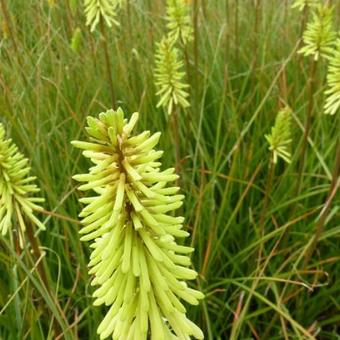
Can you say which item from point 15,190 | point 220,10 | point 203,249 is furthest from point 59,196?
point 220,10

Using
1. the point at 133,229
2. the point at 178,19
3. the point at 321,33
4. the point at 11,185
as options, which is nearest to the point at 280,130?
the point at 321,33

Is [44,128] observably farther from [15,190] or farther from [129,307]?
[129,307]

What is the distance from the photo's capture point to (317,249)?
2682mm

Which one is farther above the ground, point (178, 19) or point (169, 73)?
point (178, 19)

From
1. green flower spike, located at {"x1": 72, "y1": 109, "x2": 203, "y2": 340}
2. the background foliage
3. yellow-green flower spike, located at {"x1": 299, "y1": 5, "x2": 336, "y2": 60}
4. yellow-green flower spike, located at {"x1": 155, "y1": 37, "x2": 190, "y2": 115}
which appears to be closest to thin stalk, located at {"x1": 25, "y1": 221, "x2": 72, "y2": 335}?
the background foliage

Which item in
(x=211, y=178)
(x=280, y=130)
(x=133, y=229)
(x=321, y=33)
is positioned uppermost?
(x=321, y=33)

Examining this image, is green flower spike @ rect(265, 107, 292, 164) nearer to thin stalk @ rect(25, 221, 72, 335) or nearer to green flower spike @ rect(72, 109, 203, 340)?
thin stalk @ rect(25, 221, 72, 335)

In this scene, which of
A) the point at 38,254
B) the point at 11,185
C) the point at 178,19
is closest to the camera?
the point at 11,185

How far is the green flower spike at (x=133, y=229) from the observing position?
1005mm

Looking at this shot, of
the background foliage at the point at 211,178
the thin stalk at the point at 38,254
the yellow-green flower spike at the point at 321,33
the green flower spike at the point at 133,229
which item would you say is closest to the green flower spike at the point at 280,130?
the background foliage at the point at 211,178

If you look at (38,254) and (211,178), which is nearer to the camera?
(38,254)

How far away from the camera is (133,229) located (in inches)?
41.8

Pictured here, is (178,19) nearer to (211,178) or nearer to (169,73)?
(169,73)

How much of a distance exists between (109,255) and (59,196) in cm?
178
